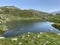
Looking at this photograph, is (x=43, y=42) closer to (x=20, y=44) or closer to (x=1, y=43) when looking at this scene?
(x=20, y=44)

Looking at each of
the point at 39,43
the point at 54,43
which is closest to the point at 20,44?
the point at 39,43

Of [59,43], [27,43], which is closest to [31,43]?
[27,43]

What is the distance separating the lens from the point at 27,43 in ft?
197

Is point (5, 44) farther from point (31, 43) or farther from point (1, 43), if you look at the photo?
point (31, 43)

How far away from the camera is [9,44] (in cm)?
6000

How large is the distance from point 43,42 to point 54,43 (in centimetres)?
422

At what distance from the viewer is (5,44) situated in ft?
197

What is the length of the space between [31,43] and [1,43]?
11.5 metres

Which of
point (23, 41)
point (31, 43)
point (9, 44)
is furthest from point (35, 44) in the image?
point (9, 44)

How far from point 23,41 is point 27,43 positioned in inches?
112

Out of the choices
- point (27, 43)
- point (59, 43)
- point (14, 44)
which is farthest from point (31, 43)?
point (59, 43)

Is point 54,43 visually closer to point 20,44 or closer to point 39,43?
point 39,43

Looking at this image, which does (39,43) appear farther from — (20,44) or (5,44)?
(5,44)

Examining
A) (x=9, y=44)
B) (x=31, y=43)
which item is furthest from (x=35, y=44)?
(x=9, y=44)
